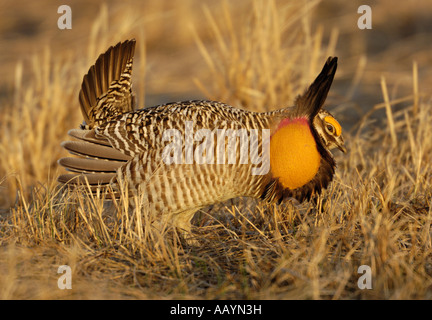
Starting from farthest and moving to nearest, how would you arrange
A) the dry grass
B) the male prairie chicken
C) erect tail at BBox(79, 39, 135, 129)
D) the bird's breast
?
erect tail at BBox(79, 39, 135, 129) → the bird's breast → the male prairie chicken → the dry grass

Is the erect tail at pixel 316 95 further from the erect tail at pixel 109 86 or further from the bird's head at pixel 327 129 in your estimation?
the erect tail at pixel 109 86

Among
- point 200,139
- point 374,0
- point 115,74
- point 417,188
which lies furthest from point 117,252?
point 374,0

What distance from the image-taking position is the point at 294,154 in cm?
355

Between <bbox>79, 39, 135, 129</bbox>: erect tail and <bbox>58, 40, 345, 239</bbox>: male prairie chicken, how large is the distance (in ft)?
0.68

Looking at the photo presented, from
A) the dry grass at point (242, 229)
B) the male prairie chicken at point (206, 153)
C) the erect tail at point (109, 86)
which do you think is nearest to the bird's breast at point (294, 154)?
the male prairie chicken at point (206, 153)

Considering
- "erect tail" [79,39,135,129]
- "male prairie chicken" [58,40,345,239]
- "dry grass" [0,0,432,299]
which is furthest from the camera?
"erect tail" [79,39,135,129]

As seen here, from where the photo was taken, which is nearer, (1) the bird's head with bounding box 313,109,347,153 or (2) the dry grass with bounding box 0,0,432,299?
(2) the dry grass with bounding box 0,0,432,299

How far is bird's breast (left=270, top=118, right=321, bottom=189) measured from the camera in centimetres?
350

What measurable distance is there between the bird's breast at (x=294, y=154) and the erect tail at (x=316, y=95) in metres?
0.06

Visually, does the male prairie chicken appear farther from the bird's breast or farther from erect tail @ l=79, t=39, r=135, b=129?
erect tail @ l=79, t=39, r=135, b=129

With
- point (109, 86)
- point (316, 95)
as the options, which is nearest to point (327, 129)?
point (316, 95)

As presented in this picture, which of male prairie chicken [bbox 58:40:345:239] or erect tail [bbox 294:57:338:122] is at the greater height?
erect tail [bbox 294:57:338:122]

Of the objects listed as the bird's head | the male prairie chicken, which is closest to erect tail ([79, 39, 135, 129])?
the male prairie chicken

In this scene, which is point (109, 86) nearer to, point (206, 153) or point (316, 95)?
point (206, 153)
